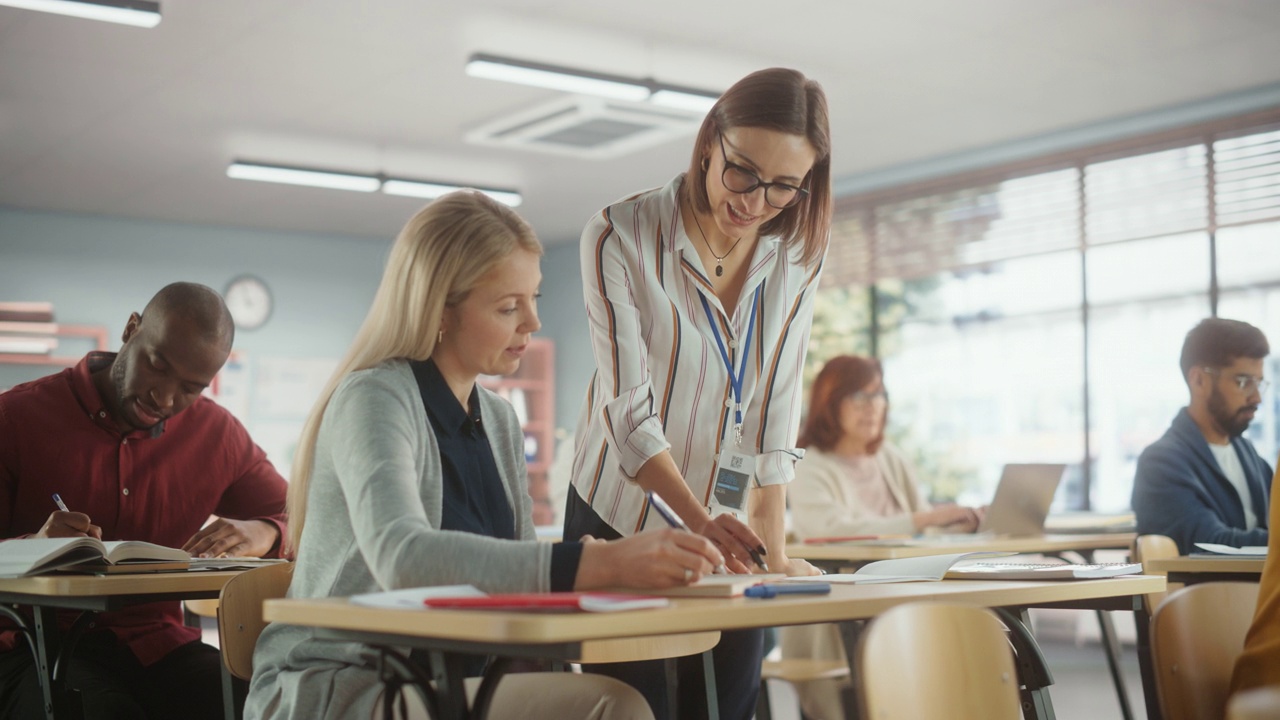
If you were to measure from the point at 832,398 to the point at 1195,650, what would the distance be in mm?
2747

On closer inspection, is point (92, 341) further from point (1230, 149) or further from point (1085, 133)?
point (1230, 149)

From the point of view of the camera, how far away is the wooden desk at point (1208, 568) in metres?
2.72

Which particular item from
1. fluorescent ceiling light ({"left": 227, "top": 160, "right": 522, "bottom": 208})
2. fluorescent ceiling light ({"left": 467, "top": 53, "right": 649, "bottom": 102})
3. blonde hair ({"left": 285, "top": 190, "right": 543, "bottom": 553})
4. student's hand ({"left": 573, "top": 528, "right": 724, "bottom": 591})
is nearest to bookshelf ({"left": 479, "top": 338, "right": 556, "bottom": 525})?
fluorescent ceiling light ({"left": 227, "top": 160, "right": 522, "bottom": 208})

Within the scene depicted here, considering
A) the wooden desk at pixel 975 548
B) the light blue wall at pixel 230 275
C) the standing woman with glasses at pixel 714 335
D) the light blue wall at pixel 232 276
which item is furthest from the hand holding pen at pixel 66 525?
the light blue wall at pixel 232 276

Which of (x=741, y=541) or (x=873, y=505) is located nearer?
(x=741, y=541)

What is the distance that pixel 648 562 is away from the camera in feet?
Result: 4.44

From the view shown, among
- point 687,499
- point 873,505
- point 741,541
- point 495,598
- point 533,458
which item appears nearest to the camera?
point 495,598

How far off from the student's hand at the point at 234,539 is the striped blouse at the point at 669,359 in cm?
86

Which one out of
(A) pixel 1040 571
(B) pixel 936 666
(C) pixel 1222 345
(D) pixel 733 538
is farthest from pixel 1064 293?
(B) pixel 936 666

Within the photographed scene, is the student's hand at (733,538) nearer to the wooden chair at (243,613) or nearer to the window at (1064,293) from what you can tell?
the wooden chair at (243,613)

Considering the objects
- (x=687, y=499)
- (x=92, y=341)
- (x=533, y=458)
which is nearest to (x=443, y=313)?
(x=687, y=499)

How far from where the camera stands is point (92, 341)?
28.5 feet

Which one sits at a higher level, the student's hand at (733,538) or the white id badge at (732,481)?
the white id badge at (732,481)

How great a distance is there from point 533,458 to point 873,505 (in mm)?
5929
